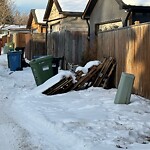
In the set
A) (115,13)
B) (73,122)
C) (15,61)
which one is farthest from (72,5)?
(73,122)

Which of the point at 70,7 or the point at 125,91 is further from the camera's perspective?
the point at 70,7

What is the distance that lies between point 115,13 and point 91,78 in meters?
6.81

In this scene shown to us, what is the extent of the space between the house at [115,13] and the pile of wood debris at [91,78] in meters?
1.84

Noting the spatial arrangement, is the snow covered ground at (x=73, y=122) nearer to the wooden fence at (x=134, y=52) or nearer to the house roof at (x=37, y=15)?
the wooden fence at (x=134, y=52)

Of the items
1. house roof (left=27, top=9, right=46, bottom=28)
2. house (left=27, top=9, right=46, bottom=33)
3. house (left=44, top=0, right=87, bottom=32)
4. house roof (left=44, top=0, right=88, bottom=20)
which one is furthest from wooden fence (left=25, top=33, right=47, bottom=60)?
house roof (left=27, top=9, right=46, bottom=28)

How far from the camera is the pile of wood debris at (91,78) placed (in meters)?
12.0

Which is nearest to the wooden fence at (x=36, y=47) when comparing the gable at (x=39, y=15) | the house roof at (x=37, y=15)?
the gable at (x=39, y=15)

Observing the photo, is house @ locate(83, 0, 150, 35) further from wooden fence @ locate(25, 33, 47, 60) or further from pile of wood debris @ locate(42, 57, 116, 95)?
wooden fence @ locate(25, 33, 47, 60)

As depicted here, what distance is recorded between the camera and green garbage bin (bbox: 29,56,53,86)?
13523mm

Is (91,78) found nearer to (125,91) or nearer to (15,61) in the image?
(125,91)

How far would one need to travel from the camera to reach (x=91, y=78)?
1250 centimetres

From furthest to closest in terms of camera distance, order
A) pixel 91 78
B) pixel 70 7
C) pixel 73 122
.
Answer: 1. pixel 70 7
2. pixel 91 78
3. pixel 73 122

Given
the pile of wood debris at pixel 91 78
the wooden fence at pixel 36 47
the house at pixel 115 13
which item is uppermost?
the house at pixel 115 13

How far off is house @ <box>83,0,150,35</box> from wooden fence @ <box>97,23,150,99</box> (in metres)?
1.18
